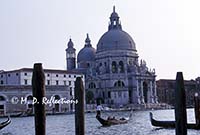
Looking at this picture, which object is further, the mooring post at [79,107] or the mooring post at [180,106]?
the mooring post at [180,106]

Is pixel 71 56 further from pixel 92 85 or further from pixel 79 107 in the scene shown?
pixel 79 107

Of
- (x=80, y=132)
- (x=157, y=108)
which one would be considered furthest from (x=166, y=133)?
(x=157, y=108)

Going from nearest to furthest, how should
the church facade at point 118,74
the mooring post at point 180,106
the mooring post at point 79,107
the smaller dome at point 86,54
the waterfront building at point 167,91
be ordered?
the mooring post at point 79,107 < the mooring post at point 180,106 < the church facade at point 118,74 < the smaller dome at point 86,54 < the waterfront building at point 167,91

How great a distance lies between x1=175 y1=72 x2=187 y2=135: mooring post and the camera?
8.98 meters

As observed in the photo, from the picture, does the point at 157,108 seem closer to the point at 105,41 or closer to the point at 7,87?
the point at 105,41

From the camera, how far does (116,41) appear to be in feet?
229

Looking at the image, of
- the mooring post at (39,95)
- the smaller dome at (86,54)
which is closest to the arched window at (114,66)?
the smaller dome at (86,54)

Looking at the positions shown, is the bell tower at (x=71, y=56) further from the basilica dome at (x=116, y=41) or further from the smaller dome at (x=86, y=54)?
the basilica dome at (x=116, y=41)

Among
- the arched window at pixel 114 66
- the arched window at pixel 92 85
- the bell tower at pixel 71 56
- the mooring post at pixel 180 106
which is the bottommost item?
the mooring post at pixel 180 106

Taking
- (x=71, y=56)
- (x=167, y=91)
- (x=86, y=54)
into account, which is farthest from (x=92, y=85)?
(x=167, y=91)

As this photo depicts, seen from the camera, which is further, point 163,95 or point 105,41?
point 163,95

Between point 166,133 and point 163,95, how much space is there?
213 feet

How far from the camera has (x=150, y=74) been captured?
7088 centimetres

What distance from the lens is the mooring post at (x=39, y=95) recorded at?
7398 millimetres
